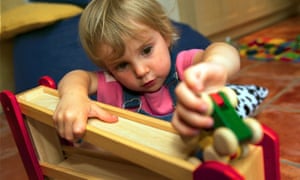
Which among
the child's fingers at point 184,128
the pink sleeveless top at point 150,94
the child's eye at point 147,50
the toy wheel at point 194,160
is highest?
the child's fingers at point 184,128

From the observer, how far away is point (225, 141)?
38cm

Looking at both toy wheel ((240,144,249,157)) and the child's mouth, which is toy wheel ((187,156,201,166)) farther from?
the child's mouth

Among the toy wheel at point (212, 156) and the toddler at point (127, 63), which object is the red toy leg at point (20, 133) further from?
the toy wheel at point (212, 156)

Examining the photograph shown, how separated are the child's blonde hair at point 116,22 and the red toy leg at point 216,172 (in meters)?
0.35

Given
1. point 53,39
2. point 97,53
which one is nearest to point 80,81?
point 97,53

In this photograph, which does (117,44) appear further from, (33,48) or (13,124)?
(33,48)

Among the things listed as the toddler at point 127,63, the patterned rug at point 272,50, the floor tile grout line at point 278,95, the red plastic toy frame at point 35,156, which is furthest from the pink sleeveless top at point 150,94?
the patterned rug at point 272,50

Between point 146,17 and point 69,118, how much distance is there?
26cm

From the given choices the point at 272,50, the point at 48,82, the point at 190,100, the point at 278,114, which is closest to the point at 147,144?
the point at 190,100

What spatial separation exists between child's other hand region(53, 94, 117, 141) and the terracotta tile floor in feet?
1.45

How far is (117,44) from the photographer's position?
0.70m

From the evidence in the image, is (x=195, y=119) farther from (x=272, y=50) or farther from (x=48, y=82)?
(x=272, y=50)

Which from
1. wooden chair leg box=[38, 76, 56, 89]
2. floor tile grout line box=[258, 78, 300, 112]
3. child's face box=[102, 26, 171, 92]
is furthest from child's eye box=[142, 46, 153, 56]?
floor tile grout line box=[258, 78, 300, 112]

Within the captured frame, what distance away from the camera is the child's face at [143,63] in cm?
70
